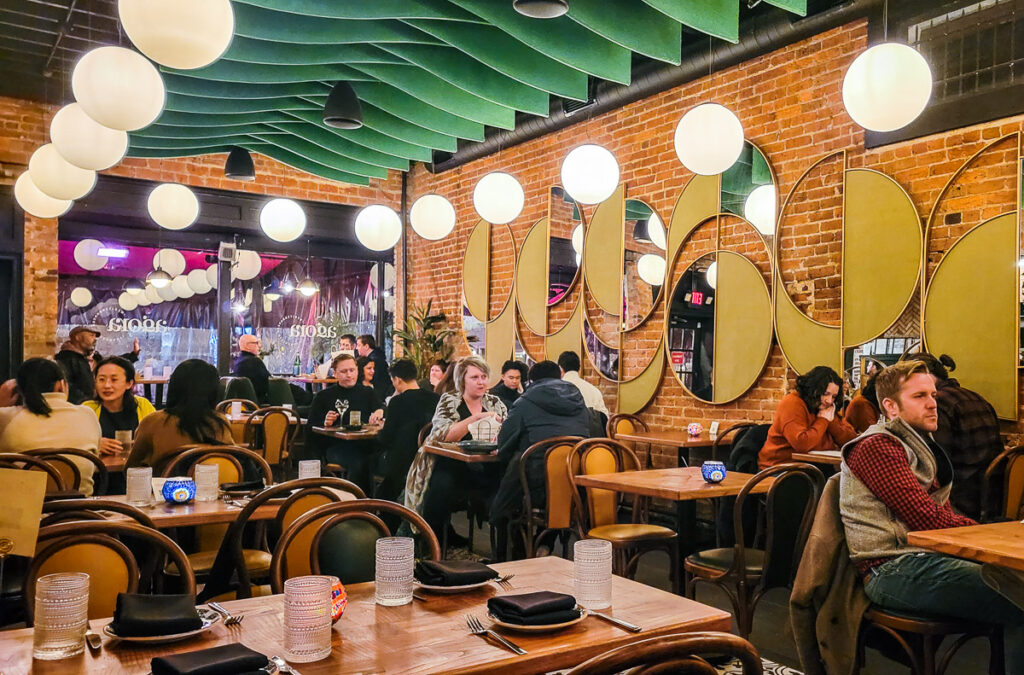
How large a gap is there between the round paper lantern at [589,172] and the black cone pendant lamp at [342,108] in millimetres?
1571

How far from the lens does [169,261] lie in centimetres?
1121

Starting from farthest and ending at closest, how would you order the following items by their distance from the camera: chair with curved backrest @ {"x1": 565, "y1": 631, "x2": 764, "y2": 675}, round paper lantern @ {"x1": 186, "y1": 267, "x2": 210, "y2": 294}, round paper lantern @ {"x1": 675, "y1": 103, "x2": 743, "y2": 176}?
round paper lantern @ {"x1": 186, "y1": 267, "x2": 210, "y2": 294} < round paper lantern @ {"x1": 675, "y1": 103, "x2": 743, "y2": 176} < chair with curved backrest @ {"x1": 565, "y1": 631, "x2": 764, "y2": 675}

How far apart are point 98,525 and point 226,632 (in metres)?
0.57

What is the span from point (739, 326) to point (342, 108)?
3398mm

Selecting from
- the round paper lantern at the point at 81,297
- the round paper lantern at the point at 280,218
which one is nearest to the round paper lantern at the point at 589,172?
the round paper lantern at the point at 280,218

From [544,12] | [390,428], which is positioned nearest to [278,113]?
[390,428]

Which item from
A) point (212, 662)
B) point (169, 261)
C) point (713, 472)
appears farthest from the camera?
point (169, 261)

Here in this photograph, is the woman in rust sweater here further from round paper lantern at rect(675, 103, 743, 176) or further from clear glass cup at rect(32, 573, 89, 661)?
clear glass cup at rect(32, 573, 89, 661)

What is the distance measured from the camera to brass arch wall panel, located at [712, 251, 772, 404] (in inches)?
247

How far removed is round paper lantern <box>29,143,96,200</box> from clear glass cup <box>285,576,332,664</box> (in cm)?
462

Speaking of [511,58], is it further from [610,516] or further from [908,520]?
[908,520]

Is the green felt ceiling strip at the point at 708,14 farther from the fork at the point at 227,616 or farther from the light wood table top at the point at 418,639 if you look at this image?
the fork at the point at 227,616

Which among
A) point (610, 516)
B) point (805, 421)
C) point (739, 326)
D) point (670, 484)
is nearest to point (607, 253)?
point (739, 326)

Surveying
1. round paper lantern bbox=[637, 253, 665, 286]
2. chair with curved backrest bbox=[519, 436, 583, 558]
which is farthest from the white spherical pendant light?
round paper lantern bbox=[637, 253, 665, 286]
